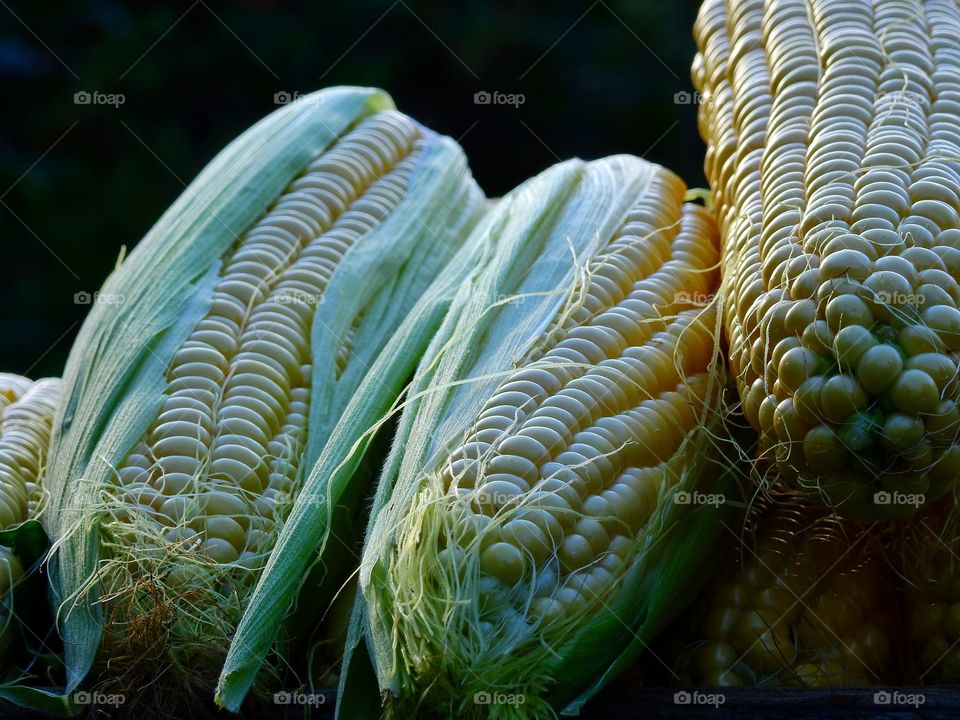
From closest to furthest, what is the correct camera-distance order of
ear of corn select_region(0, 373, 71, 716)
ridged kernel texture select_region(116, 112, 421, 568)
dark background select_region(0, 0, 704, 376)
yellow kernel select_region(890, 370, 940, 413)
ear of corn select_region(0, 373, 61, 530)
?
1. yellow kernel select_region(890, 370, 940, 413)
2. ear of corn select_region(0, 373, 71, 716)
3. ridged kernel texture select_region(116, 112, 421, 568)
4. ear of corn select_region(0, 373, 61, 530)
5. dark background select_region(0, 0, 704, 376)

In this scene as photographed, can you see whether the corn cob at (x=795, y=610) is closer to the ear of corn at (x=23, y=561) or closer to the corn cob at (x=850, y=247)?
the corn cob at (x=850, y=247)

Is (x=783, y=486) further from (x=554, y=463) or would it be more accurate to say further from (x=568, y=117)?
(x=568, y=117)

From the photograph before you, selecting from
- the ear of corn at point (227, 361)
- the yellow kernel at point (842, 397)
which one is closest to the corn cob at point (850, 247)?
the yellow kernel at point (842, 397)

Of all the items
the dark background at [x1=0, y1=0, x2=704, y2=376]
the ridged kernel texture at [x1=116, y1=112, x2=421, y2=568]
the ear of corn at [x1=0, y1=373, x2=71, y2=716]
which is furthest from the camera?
the dark background at [x1=0, y1=0, x2=704, y2=376]

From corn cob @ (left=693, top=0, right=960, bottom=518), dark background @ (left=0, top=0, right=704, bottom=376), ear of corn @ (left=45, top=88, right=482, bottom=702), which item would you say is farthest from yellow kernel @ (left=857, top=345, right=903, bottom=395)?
dark background @ (left=0, top=0, right=704, bottom=376)

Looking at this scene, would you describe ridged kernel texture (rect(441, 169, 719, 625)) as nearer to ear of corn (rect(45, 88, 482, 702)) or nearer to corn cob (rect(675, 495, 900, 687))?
corn cob (rect(675, 495, 900, 687))

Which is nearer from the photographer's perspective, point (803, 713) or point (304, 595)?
point (803, 713)

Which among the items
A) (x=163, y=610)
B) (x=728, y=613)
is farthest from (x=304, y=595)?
(x=728, y=613)
